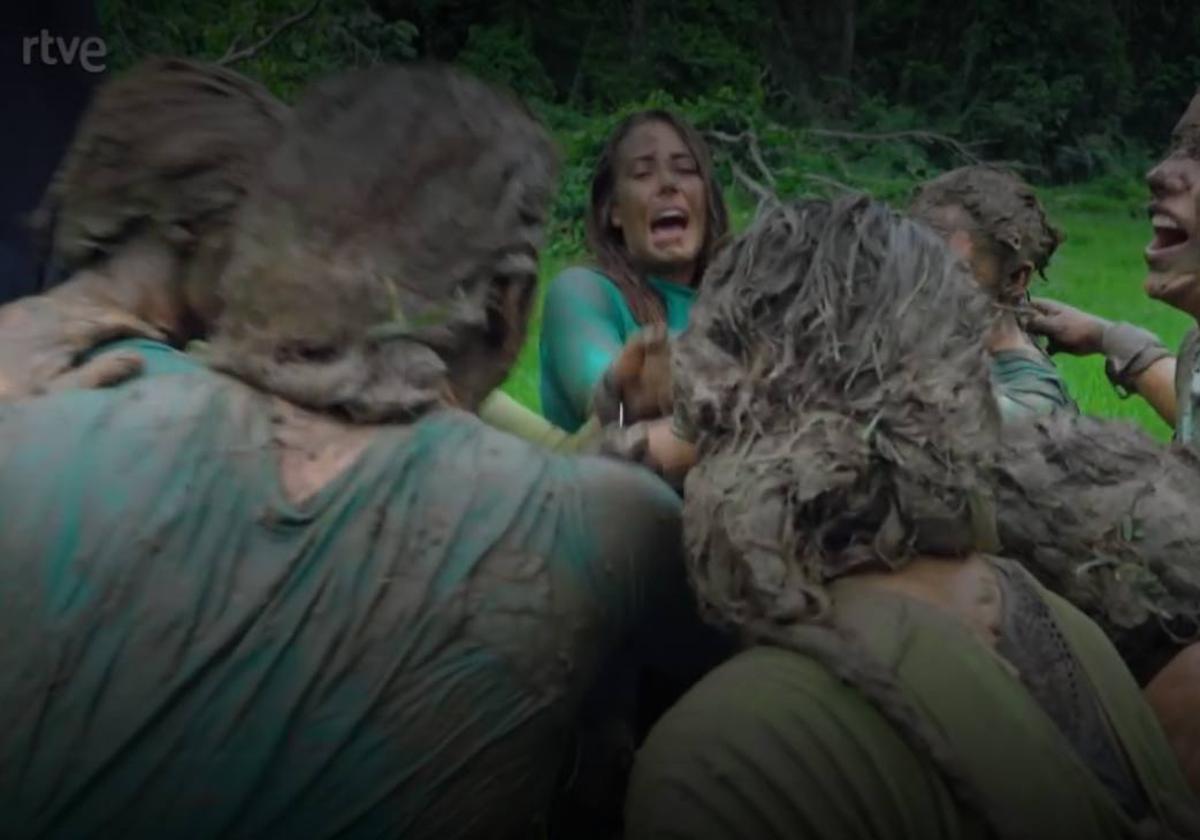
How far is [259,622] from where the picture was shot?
1372 millimetres

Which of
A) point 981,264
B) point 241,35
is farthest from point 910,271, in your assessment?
point 241,35

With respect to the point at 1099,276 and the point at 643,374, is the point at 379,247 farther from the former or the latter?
the point at 1099,276

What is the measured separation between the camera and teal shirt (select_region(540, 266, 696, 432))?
270 centimetres

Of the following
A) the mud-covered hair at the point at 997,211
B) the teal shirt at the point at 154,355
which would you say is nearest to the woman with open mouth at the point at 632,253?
the mud-covered hair at the point at 997,211

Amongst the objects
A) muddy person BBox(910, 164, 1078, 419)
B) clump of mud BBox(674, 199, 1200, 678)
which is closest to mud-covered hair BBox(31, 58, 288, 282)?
clump of mud BBox(674, 199, 1200, 678)

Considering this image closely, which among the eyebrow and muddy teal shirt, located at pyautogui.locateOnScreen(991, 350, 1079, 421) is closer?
muddy teal shirt, located at pyautogui.locateOnScreen(991, 350, 1079, 421)

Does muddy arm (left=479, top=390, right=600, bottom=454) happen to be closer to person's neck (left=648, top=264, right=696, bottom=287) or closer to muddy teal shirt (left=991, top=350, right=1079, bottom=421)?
muddy teal shirt (left=991, top=350, right=1079, bottom=421)

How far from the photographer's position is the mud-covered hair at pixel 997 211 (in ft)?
9.25

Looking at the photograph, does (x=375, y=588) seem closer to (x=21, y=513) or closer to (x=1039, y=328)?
(x=21, y=513)

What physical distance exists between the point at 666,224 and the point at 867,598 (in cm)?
172

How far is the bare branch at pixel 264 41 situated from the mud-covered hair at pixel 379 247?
3.09 m

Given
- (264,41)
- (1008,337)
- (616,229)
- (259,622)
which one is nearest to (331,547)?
(259,622)

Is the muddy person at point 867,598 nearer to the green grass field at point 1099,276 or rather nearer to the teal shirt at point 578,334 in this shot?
the teal shirt at point 578,334

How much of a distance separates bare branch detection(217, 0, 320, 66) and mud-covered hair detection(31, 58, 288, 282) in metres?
2.71
